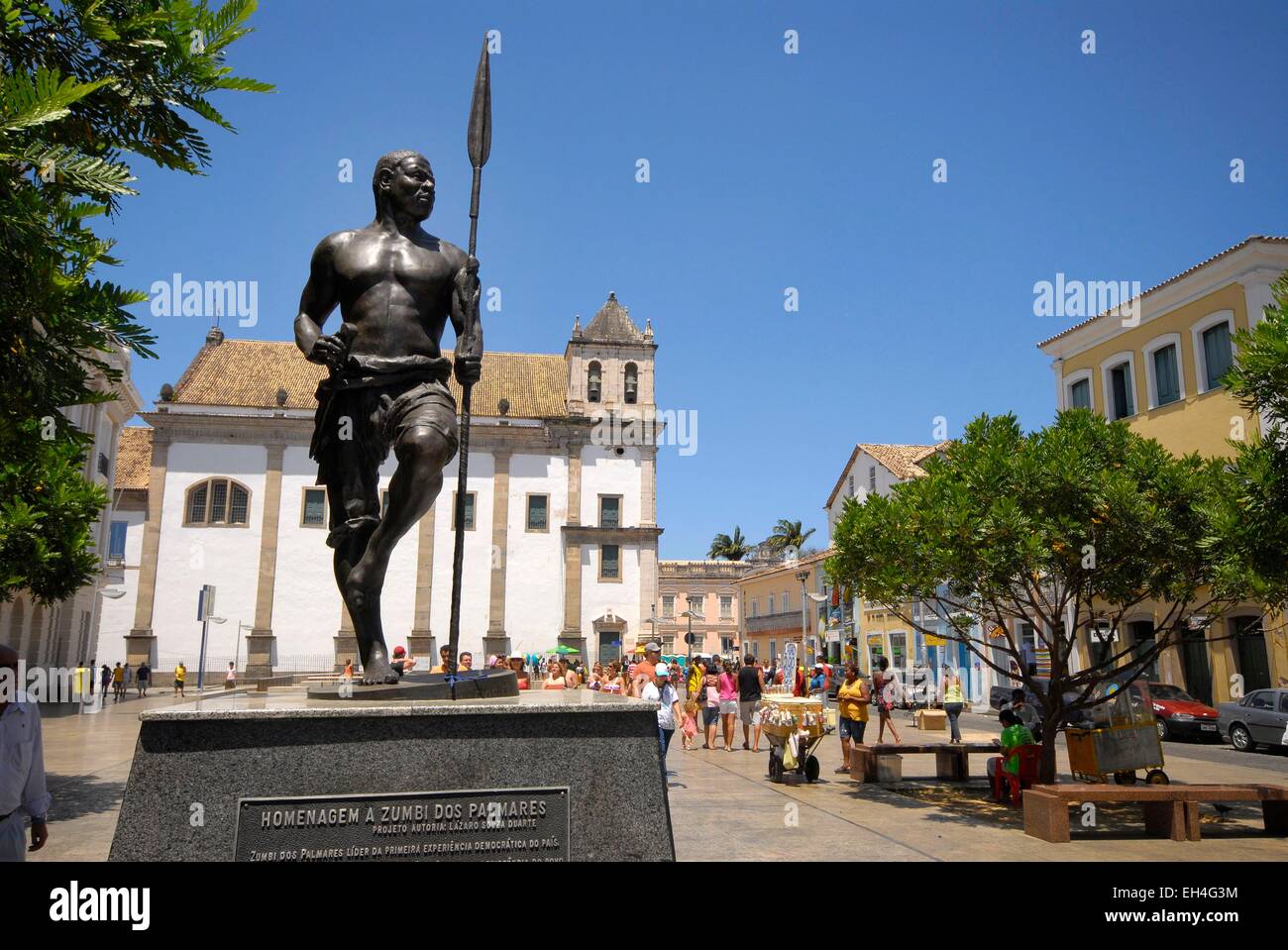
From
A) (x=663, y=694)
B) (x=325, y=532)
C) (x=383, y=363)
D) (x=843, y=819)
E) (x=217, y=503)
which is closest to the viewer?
(x=383, y=363)

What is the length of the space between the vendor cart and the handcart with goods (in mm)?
3149

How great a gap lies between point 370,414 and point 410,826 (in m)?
1.97

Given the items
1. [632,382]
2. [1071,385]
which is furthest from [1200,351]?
[632,382]

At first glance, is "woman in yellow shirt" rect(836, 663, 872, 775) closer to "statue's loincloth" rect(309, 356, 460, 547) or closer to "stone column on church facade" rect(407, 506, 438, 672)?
"statue's loincloth" rect(309, 356, 460, 547)

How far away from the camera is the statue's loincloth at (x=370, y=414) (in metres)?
4.29

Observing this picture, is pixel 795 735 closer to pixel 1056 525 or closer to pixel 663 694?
pixel 663 694

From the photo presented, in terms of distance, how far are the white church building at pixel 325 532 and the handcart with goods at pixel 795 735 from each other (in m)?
27.1

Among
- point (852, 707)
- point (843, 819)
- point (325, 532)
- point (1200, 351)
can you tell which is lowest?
point (843, 819)

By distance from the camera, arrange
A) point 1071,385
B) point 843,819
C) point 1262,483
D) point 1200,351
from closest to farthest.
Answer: point 1262,483 < point 843,819 < point 1200,351 < point 1071,385

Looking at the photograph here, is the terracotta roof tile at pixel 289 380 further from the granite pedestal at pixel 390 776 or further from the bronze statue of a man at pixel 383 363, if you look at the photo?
the granite pedestal at pixel 390 776

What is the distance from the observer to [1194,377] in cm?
2303

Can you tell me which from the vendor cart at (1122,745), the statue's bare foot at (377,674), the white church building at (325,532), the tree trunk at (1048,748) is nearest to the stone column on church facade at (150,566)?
the white church building at (325,532)

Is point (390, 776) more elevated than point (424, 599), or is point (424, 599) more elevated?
point (424, 599)

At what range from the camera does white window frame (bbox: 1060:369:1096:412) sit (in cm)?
2662
